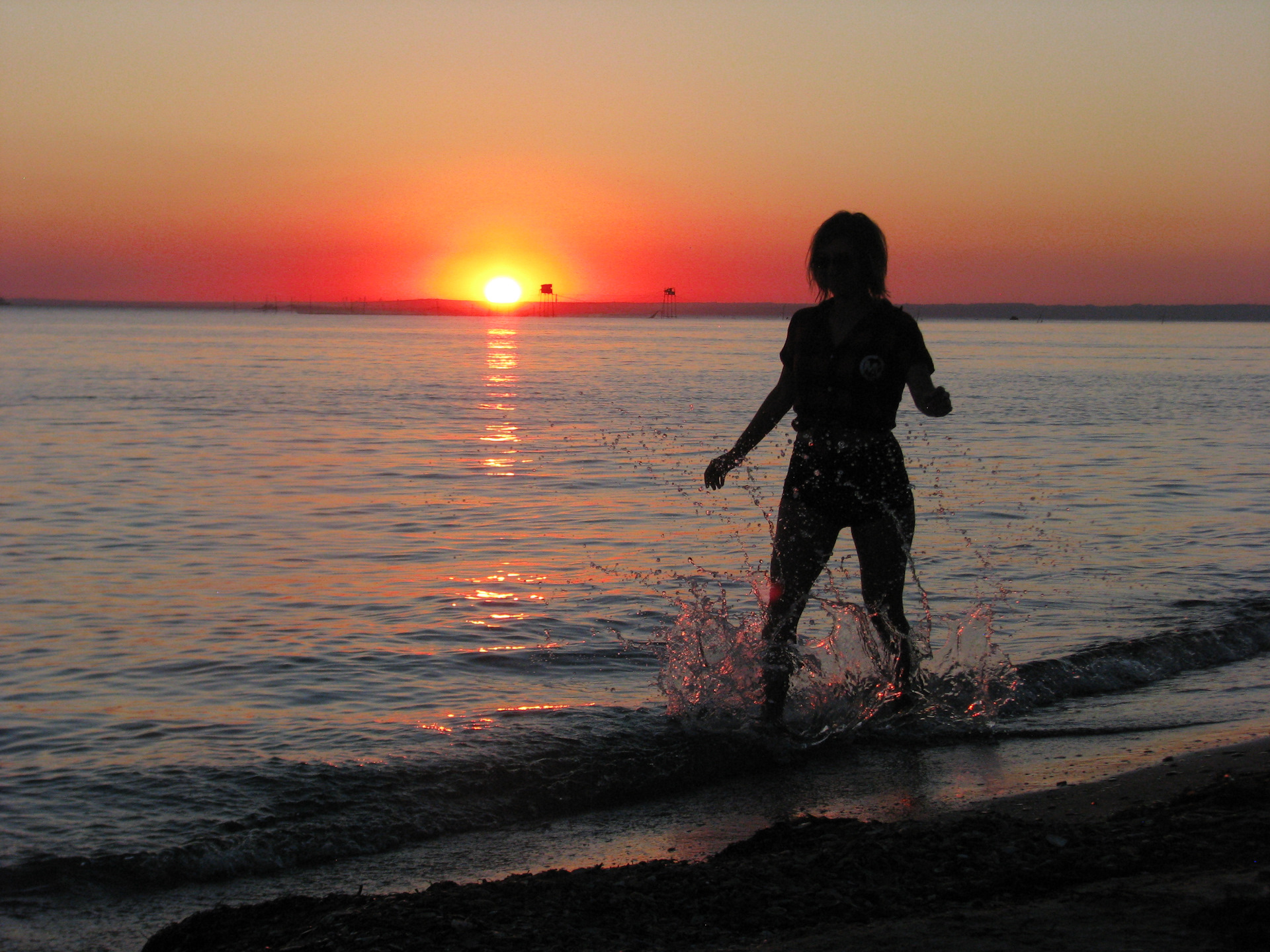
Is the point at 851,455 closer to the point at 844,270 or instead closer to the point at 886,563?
the point at 886,563

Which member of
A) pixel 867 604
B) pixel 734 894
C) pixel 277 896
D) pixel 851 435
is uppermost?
pixel 851 435

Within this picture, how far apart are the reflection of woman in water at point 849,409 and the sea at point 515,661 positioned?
850 mm

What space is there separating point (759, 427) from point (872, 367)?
2.02ft

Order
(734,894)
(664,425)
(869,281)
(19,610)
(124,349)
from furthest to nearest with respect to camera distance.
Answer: (124,349) → (664,425) → (19,610) → (869,281) → (734,894)

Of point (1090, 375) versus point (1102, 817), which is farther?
point (1090, 375)

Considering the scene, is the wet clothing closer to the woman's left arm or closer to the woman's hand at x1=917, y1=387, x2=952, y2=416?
the woman's left arm

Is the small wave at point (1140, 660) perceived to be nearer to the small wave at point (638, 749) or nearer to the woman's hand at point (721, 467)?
the small wave at point (638, 749)

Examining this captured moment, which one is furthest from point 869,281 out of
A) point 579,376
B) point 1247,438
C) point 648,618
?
point 579,376

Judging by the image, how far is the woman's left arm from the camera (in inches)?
173

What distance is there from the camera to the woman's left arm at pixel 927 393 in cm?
438

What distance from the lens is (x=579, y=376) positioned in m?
44.6

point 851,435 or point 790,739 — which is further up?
point 851,435

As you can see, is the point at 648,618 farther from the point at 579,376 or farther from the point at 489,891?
the point at 579,376

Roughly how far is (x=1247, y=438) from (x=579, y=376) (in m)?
27.4
